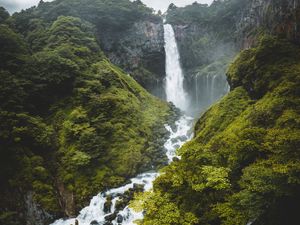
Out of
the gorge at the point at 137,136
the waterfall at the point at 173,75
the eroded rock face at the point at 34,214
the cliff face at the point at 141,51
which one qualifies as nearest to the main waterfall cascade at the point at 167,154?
the waterfall at the point at 173,75

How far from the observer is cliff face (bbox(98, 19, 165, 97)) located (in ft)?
180

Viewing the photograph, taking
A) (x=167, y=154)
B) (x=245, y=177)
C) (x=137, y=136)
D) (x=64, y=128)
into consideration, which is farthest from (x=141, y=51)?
(x=245, y=177)

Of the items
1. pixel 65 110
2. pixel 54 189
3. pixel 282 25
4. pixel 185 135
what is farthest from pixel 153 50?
pixel 54 189

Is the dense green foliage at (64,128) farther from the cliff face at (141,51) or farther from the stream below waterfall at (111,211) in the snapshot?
the cliff face at (141,51)

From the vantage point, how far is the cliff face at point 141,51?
54906 mm

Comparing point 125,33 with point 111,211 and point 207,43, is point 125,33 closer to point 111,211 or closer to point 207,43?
point 207,43

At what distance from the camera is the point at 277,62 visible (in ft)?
76.1

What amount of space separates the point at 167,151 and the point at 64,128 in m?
11.1

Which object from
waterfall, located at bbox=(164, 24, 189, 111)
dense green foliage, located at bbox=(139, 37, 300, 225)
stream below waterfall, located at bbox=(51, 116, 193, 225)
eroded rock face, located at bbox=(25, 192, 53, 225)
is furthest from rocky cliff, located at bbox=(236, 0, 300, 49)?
eroded rock face, located at bbox=(25, 192, 53, 225)

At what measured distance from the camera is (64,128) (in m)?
30.4

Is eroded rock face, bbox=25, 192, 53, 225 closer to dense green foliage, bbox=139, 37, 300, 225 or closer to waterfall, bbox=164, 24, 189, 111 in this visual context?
dense green foliage, bbox=139, 37, 300, 225

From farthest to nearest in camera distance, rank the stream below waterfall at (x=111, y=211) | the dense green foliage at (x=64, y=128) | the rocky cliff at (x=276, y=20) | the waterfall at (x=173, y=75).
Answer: the waterfall at (x=173, y=75)
the dense green foliage at (x=64, y=128)
the rocky cliff at (x=276, y=20)
the stream below waterfall at (x=111, y=211)

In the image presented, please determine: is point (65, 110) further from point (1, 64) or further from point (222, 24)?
point (222, 24)

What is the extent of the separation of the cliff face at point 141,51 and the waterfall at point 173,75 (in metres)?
1.41
